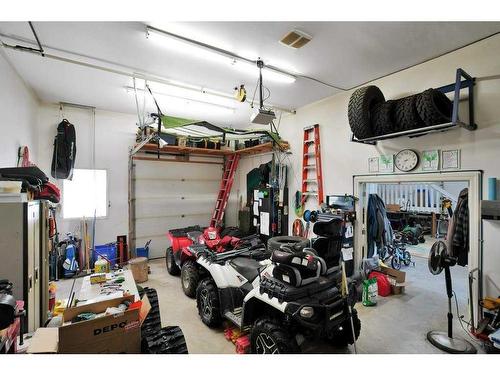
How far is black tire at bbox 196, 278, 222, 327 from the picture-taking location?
2941 millimetres

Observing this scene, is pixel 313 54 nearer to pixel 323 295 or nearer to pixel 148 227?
pixel 323 295

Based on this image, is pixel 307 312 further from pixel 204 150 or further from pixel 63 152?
pixel 63 152

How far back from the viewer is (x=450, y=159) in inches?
121

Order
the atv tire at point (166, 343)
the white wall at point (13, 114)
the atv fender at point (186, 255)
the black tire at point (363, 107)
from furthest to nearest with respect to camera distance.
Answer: the atv fender at point (186, 255) → the black tire at point (363, 107) → the white wall at point (13, 114) → the atv tire at point (166, 343)

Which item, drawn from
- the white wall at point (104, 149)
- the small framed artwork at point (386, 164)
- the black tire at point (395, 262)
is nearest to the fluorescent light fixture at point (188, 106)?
the white wall at point (104, 149)

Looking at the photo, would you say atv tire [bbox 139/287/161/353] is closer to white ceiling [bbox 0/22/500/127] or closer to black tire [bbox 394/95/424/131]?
white ceiling [bbox 0/22/500/127]

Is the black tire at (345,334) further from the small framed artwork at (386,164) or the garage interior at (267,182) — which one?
the small framed artwork at (386,164)

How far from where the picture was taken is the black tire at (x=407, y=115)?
117 inches

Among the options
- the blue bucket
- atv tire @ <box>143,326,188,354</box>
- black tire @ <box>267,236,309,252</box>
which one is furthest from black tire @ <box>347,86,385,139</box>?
the blue bucket

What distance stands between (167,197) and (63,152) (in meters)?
2.41

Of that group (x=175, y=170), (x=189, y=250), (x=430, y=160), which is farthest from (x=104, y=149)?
(x=430, y=160)

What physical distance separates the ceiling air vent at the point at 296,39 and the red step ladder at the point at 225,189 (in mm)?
4210

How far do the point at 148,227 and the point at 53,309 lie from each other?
308cm
